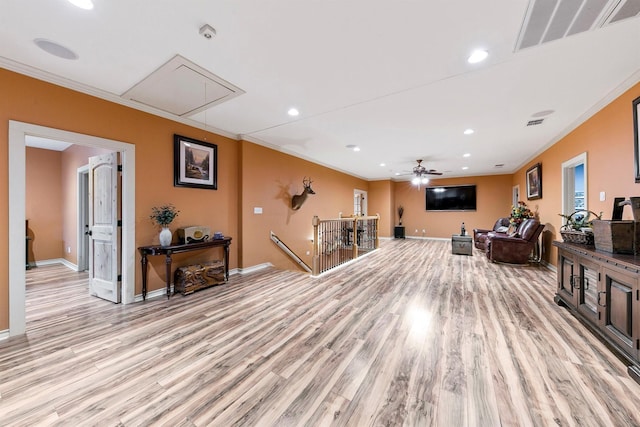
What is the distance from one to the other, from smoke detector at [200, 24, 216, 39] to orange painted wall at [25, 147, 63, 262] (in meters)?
6.05

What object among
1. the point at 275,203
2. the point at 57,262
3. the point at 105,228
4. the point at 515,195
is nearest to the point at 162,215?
the point at 105,228

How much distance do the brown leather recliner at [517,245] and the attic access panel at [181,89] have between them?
5984 millimetres

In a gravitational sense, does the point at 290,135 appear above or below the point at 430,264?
above

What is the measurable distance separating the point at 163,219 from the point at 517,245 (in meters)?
6.76

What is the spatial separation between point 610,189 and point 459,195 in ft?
22.8

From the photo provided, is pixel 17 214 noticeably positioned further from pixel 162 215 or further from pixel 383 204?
pixel 383 204

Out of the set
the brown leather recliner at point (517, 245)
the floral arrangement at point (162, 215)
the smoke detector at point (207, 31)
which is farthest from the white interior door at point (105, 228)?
the brown leather recliner at point (517, 245)

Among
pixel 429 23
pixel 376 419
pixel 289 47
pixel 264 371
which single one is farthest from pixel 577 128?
pixel 264 371

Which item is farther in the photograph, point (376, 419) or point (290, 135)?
point (290, 135)

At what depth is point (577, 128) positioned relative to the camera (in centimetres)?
380

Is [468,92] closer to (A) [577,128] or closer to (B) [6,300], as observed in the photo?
(A) [577,128]

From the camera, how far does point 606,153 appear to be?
3.00m

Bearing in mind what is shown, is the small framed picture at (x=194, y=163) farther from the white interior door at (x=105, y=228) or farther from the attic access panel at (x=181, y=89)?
the white interior door at (x=105, y=228)

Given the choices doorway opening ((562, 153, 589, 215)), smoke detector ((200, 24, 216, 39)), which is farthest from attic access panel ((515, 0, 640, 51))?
doorway opening ((562, 153, 589, 215))
